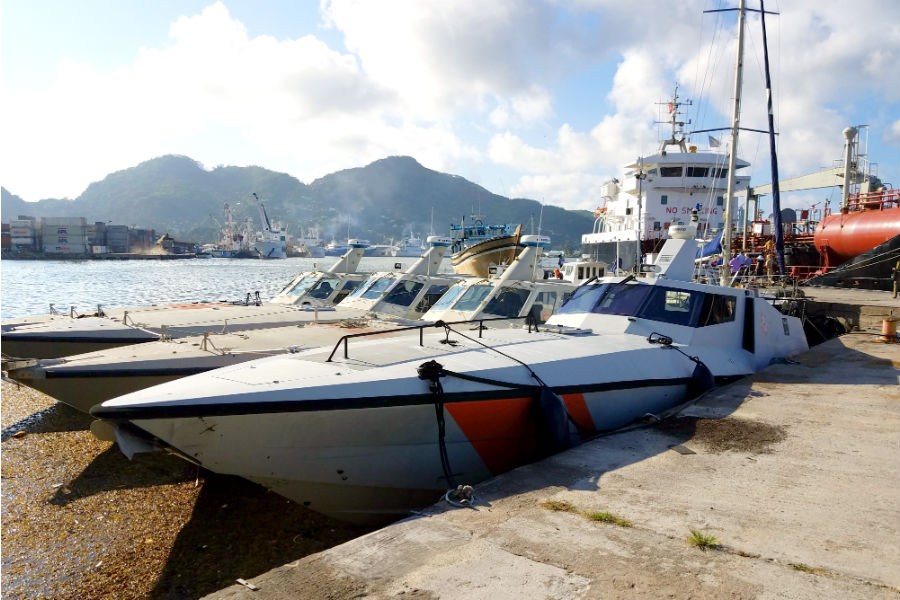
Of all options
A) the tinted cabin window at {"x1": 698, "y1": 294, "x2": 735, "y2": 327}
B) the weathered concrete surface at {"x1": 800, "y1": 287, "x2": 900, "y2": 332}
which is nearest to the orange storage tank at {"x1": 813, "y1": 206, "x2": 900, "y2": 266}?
the weathered concrete surface at {"x1": 800, "y1": 287, "x2": 900, "y2": 332}

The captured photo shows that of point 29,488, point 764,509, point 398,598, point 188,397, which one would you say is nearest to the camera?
point 398,598

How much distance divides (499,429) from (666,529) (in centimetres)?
208

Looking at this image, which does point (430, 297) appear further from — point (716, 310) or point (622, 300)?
point (716, 310)

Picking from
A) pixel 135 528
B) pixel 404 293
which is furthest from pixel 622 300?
pixel 135 528

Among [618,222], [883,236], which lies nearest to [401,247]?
[618,222]

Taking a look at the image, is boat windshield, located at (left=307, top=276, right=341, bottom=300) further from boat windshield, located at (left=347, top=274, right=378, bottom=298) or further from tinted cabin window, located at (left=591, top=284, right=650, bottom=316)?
tinted cabin window, located at (left=591, top=284, right=650, bottom=316)

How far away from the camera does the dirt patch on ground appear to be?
19.0 ft

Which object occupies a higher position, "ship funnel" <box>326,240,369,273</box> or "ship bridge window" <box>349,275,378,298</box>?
"ship funnel" <box>326,240,369,273</box>

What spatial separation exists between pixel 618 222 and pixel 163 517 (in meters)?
40.7

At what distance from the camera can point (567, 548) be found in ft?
12.1

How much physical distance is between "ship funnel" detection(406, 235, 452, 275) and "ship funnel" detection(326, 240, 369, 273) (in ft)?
8.43

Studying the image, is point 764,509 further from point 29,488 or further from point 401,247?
point 401,247

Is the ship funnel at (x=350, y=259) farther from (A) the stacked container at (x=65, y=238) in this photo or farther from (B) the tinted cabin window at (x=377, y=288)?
(A) the stacked container at (x=65, y=238)

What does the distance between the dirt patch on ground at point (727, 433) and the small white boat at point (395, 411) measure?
0.73m
